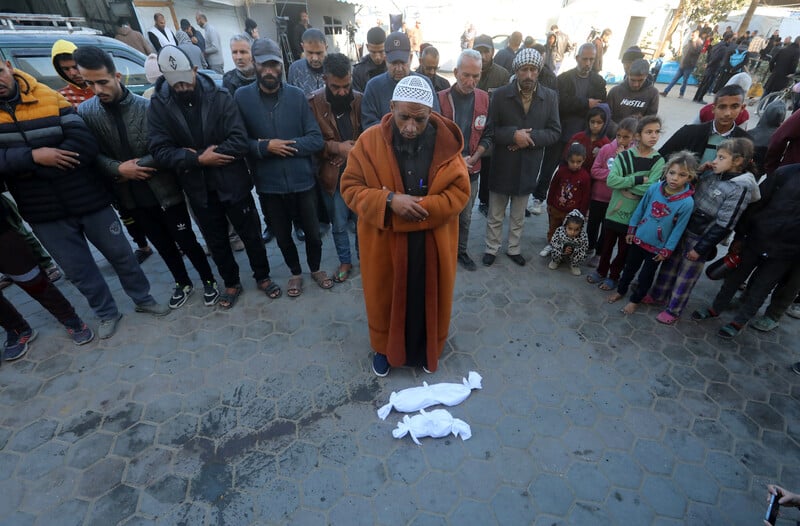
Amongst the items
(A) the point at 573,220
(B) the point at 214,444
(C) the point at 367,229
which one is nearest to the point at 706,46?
(A) the point at 573,220

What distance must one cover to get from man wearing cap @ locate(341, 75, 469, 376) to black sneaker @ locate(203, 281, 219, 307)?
6.68 feet

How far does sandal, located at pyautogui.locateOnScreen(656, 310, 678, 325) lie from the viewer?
3.71 m

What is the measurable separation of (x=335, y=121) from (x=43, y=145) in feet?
7.47

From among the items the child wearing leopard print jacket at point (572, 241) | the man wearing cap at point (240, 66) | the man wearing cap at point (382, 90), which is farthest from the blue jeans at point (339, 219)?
the child wearing leopard print jacket at point (572, 241)

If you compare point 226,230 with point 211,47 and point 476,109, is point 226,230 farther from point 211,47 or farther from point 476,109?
point 211,47

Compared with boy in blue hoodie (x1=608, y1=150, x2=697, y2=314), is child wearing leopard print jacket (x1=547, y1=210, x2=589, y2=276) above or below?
below

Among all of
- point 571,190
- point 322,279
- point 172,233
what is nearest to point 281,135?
point 172,233

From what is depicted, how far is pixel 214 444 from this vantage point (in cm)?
268

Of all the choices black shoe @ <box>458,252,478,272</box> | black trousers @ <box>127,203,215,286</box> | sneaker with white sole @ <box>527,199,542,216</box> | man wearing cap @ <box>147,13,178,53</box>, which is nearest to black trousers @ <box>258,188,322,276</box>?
black trousers @ <box>127,203,215,286</box>

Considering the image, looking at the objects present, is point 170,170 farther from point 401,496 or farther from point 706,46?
point 706,46

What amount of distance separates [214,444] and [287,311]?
57.6 inches

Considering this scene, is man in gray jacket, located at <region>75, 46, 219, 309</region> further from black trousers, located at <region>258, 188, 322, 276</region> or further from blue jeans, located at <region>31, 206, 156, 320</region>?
black trousers, located at <region>258, 188, 322, 276</region>

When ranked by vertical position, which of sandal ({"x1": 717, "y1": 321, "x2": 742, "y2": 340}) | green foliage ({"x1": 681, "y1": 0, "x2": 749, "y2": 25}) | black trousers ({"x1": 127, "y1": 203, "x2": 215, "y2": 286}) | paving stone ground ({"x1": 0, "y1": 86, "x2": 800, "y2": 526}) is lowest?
paving stone ground ({"x1": 0, "y1": 86, "x2": 800, "y2": 526})

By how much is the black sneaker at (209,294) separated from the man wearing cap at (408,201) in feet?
6.68
